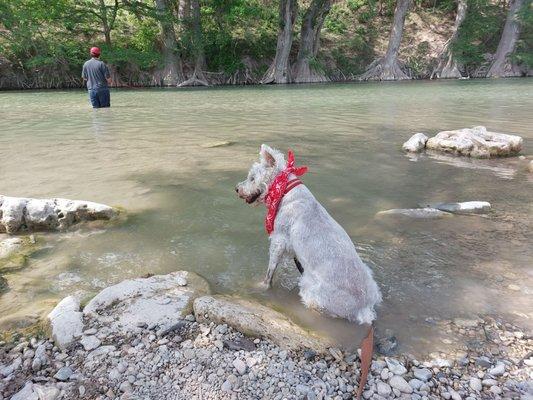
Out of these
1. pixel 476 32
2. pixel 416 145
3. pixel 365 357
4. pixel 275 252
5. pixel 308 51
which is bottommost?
pixel 365 357

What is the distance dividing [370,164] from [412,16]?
149ft

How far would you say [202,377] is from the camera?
2799 mm

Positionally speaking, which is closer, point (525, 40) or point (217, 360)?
point (217, 360)

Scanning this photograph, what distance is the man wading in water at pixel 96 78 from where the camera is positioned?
16094 millimetres

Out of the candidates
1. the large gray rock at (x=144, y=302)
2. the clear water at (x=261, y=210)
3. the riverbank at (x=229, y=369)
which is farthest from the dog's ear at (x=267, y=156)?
the riverbank at (x=229, y=369)

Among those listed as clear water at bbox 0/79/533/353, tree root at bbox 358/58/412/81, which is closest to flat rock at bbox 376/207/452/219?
clear water at bbox 0/79/533/353

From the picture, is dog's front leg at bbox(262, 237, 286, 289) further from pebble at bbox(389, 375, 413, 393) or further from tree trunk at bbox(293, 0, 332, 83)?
tree trunk at bbox(293, 0, 332, 83)

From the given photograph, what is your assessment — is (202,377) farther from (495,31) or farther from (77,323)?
(495,31)

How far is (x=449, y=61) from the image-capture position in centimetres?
3944

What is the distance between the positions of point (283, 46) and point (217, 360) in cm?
3708

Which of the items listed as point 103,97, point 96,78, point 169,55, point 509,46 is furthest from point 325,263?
point 509,46

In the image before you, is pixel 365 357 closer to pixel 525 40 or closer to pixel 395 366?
pixel 395 366

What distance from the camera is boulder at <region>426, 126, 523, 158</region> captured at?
373 inches

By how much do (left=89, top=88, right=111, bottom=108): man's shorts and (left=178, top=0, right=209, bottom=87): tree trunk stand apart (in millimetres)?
17846
